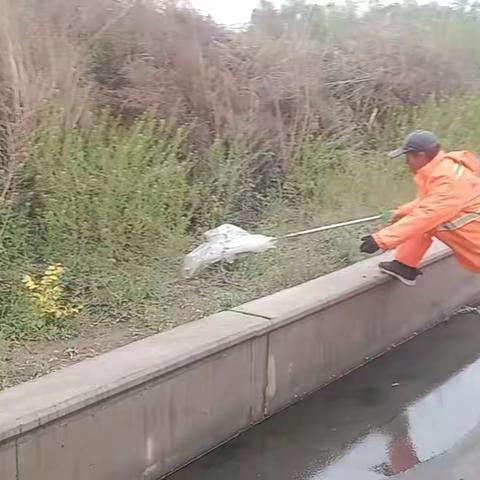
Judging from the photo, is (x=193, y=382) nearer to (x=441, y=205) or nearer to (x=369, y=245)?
(x=369, y=245)

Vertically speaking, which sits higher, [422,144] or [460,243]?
[422,144]

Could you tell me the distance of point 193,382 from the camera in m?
4.22

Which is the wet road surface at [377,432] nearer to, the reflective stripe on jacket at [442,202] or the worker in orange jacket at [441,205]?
the worker in orange jacket at [441,205]

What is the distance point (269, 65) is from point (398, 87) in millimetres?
→ 2264

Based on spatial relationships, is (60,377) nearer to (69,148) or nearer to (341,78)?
(69,148)

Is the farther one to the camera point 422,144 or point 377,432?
point 422,144

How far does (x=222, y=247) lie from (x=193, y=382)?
195cm

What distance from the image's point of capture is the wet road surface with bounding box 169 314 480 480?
427 cm

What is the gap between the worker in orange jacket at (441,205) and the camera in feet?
17.5

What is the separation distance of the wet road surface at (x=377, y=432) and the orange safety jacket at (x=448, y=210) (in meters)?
0.86

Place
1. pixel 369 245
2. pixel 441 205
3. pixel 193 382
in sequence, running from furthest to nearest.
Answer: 1. pixel 369 245
2. pixel 441 205
3. pixel 193 382

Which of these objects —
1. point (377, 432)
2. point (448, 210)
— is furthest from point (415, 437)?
point (448, 210)

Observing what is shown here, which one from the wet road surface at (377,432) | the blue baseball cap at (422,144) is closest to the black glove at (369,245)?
the blue baseball cap at (422,144)

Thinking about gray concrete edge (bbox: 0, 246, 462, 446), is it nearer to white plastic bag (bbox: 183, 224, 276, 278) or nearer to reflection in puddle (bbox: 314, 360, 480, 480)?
white plastic bag (bbox: 183, 224, 276, 278)
